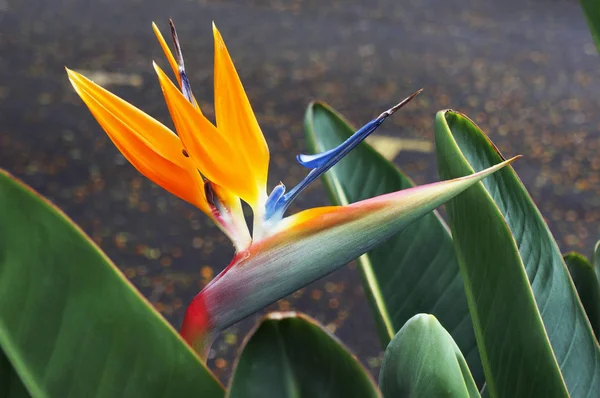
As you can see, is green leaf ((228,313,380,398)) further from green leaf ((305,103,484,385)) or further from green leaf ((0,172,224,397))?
green leaf ((305,103,484,385))

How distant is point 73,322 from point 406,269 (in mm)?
320

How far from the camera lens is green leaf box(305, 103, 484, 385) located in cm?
60

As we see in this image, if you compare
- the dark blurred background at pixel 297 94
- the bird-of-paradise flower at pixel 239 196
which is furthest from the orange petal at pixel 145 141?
the dark blurred background at pixel 297 94

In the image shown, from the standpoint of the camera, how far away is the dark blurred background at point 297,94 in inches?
85.2

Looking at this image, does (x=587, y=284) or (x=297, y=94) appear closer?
(x=587, y=284)

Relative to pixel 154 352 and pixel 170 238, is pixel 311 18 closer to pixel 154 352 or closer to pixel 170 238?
pixel 170 238

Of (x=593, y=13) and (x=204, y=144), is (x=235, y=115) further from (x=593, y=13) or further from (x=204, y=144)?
(x=593, y=13)

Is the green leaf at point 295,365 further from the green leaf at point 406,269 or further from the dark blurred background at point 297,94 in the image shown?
the dark blurred background at point 297,94

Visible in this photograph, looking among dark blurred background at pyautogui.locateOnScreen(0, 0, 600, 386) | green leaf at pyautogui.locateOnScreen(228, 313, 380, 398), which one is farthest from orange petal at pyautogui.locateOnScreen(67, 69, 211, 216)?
dark blurred background at pyautogui.locateOnScreen(0, 0, 600, 386)

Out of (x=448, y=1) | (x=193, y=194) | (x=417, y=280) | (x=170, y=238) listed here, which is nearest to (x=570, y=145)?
(x=170, y=238)

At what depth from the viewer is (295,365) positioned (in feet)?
1.23

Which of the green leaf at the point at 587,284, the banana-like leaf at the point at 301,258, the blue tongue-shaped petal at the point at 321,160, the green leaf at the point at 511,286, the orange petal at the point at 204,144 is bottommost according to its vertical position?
the green leaf at the point at 587,284

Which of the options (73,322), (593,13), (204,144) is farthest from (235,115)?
(593,13)

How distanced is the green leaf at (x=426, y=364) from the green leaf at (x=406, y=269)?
0.63ft
